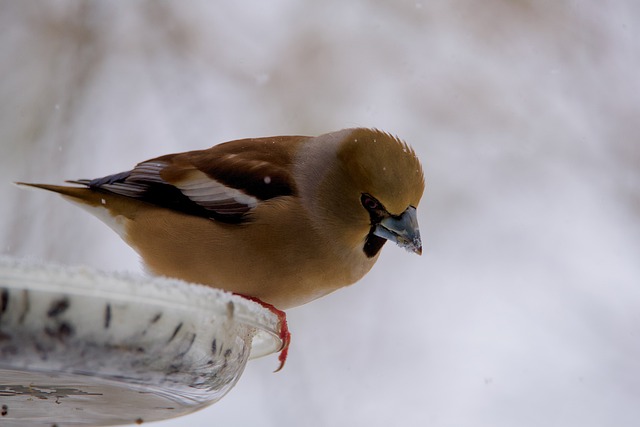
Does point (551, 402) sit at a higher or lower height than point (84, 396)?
higher

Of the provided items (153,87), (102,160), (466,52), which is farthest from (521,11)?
(102,160)

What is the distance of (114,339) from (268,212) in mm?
1243

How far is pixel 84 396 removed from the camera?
1402 millimetres

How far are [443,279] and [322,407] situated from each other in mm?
1062

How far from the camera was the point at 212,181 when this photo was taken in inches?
94.7

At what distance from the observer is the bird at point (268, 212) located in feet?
7.38

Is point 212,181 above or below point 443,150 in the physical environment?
below

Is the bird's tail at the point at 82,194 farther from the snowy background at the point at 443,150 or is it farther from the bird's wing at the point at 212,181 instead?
the snowy background at the point at 443,150

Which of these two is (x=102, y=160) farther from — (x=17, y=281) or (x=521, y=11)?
(x=17, y=281)

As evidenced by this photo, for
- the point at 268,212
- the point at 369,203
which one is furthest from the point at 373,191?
the point at 268,212

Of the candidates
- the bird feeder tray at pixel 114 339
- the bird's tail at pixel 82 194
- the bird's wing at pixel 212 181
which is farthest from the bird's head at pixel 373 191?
the bird feeder tray at pixel 114 339

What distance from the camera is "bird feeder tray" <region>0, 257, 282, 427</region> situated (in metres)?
1.04

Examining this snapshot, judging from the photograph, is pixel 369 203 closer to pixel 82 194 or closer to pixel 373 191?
pixel 373 191

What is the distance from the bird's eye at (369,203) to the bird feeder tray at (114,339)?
3.03 feet
